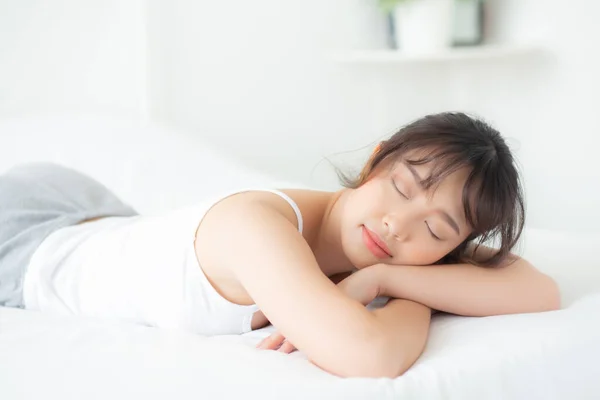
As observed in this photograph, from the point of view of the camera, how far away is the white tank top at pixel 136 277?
1.25 metres

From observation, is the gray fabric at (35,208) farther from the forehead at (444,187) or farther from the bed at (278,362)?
the forehead at (444,187)

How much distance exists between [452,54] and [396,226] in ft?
5.51

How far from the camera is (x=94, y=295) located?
4.56ft

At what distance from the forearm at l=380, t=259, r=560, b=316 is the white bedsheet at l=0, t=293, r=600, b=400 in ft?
0.11

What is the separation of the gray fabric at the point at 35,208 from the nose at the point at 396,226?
663 millimetres

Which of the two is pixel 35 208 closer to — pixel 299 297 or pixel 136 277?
pixel 136 277

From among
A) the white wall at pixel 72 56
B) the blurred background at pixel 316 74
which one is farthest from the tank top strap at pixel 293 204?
the white wall at pixel 72 56

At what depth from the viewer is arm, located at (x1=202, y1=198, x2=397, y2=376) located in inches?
38.0

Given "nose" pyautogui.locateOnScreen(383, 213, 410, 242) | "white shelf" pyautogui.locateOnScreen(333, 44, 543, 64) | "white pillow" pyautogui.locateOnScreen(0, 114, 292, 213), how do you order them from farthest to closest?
"white shelf" pyautogui.locateOnScreen(333, 44, 543, 64) → "white pillow" pyautogui.locateOnScreen(0, 114, 292, 213) → "nose" pyautogui.locateOnScreen(383, 213, 410, 242)

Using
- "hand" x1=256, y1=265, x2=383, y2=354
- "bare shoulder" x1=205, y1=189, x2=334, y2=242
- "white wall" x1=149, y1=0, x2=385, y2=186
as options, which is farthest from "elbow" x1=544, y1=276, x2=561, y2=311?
"white wall" x1=149, y1=0, x2=385, y2=186

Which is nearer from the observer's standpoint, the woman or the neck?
the woman

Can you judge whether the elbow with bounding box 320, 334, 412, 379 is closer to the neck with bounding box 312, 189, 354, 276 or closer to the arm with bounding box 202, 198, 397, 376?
the arm with bounding box 202, 198, 397, 376

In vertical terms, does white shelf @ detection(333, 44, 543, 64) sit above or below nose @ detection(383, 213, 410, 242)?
above

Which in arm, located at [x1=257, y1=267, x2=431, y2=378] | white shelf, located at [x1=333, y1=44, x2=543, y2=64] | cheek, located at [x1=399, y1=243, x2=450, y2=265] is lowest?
arm, located at [x1=257, y1=267, x2=431, y2=378]
